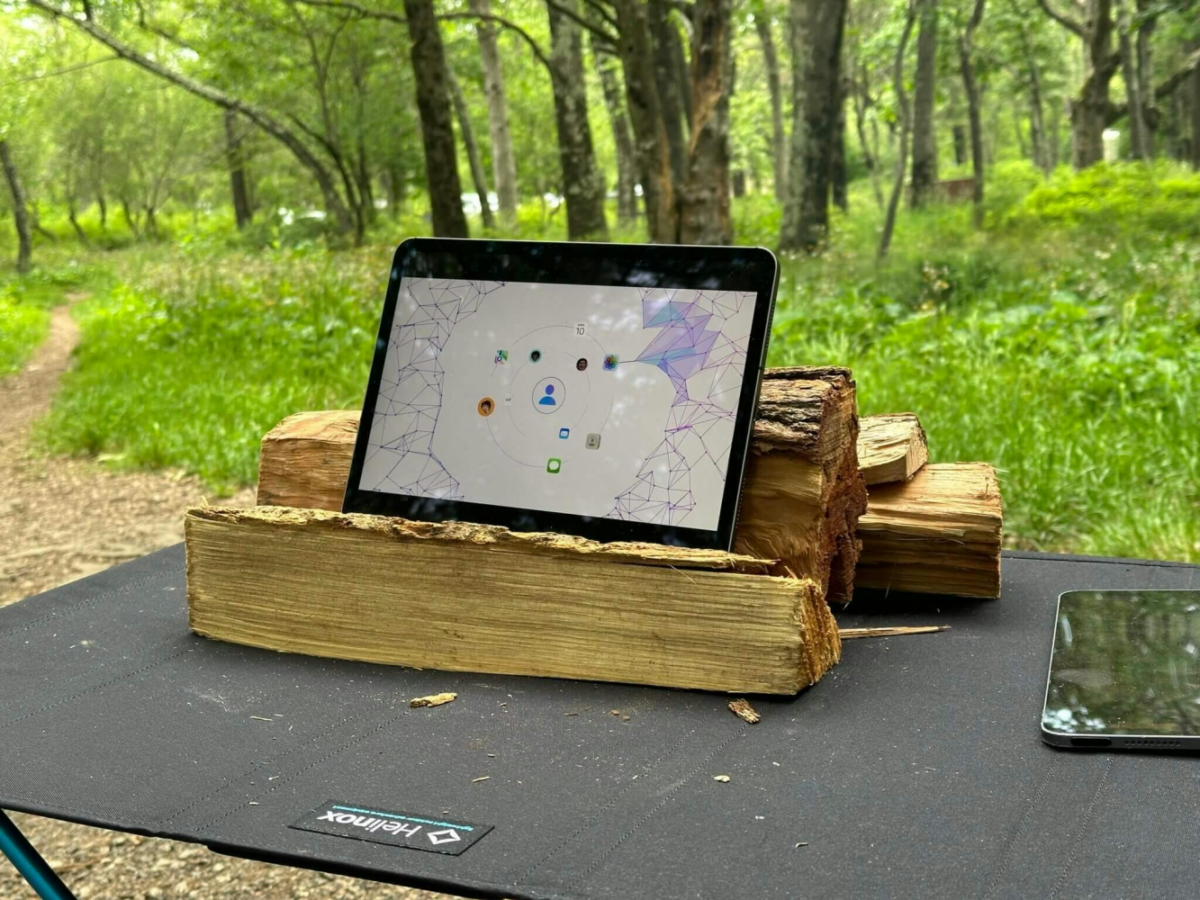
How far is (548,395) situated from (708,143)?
5.85m

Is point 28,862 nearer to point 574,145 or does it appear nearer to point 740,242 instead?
point 740,242

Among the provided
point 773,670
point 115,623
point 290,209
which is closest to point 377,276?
point 115,623

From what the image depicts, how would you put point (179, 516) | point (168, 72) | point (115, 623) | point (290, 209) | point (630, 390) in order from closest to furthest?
point (630, 390), point (115, 623), point (179, 516), point (168, 72), point (290, 209)

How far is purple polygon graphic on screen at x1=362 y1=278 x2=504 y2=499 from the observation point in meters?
1.63

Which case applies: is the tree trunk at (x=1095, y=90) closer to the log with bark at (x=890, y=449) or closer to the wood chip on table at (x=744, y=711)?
the log with bark at (x=890, y=449)

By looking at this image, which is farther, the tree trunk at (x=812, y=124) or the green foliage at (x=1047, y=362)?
the tree trunk at (x=812, y=124)

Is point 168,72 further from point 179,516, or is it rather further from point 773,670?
point 773,670

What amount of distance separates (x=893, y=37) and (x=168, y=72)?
449 inches

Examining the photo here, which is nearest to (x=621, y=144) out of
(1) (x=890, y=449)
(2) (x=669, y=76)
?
(2) (x=669, y=76)

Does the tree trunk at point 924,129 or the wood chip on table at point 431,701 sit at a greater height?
the tree trunk at point 924,129

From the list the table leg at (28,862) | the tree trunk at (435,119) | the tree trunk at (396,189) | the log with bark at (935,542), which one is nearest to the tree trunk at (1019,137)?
the tree trunk at (396,189)

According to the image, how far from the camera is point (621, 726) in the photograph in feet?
4.17

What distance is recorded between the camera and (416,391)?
166 centimetres

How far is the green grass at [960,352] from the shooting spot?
3741 millimetres
